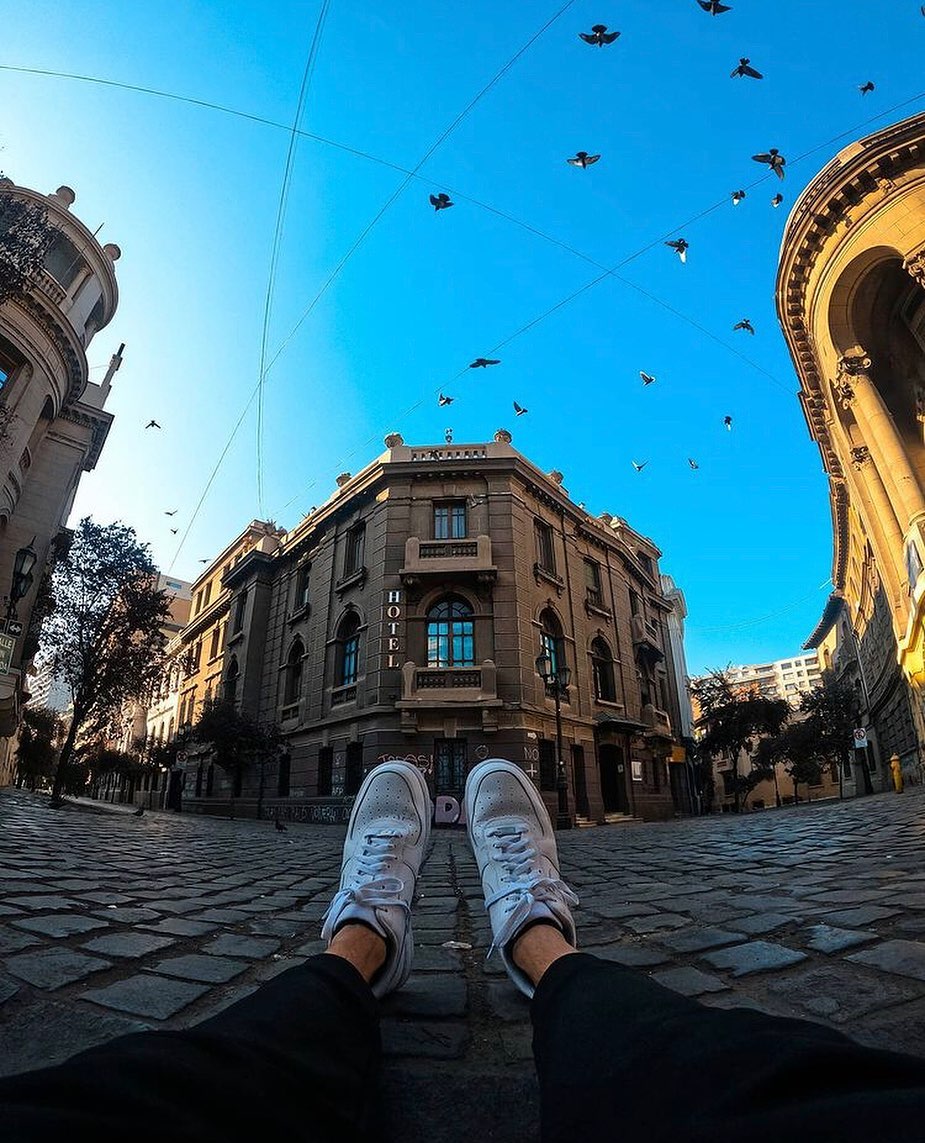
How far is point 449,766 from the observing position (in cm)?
1617

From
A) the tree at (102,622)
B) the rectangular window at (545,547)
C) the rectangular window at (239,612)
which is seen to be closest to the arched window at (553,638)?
the rectangular window at (545,547)

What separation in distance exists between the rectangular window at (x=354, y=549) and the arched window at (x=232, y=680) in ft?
26.3

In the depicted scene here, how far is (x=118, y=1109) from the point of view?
2.28 ft

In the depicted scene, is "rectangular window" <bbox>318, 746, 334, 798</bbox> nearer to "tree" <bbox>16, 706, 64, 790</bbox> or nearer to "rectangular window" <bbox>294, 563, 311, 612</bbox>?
"rectangular window" <bbox>294, 563, 311, 612</bbox>

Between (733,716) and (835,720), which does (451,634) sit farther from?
(835,720)

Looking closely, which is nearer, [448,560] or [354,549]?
[448,560]

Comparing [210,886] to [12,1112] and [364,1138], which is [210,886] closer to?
[364,1138]

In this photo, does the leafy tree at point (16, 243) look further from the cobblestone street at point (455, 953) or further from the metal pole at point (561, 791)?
the metal pole at point (561, 791)

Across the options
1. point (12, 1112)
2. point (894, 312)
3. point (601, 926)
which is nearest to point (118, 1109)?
point (12, 1112)

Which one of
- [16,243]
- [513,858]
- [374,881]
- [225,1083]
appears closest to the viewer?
[225,1083]

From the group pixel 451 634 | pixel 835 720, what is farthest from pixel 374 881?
pixel 835 720

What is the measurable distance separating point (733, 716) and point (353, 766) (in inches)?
885

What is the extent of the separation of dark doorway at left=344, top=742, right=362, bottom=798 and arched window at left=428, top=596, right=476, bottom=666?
3410 mm

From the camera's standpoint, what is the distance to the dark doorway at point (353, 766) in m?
16.8
